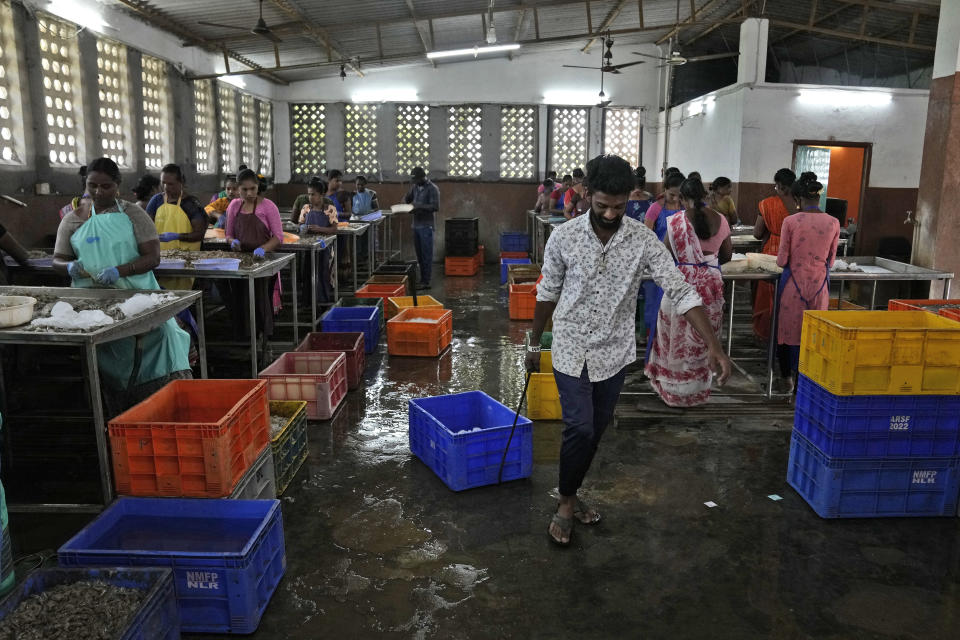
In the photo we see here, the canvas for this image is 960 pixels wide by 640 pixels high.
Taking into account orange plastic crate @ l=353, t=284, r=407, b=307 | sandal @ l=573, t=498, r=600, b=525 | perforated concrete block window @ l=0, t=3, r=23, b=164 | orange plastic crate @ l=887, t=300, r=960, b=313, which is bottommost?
sandal @ l=573, t=498, r=600, b=525

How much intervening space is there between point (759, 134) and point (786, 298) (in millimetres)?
7151

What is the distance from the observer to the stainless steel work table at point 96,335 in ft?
10.0

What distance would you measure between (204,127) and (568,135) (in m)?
7.19

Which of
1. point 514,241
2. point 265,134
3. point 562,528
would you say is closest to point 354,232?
point 514,241

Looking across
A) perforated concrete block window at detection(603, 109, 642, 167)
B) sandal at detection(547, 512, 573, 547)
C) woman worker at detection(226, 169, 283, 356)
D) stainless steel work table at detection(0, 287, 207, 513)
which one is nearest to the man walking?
sandal at detection(547, 512, 573, 547)

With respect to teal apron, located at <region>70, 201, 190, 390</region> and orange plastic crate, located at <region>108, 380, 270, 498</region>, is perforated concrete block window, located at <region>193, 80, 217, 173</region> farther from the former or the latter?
orange plastic crate, located at <region>108, 380, 270, 498</region>

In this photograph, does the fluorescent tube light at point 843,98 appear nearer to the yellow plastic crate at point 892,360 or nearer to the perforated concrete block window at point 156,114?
the yellow plastic crate at point 892,360

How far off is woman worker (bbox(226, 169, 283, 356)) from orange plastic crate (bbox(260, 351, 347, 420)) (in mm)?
809

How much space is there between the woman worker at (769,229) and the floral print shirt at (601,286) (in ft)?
12.5

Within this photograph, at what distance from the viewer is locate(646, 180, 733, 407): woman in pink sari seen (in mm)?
4641

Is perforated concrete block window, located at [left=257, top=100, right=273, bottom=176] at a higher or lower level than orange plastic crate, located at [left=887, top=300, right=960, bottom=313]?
higher

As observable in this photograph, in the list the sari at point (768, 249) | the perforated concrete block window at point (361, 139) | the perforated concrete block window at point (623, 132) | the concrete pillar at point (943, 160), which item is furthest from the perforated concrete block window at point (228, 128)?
the concrete pillar at point (943, 160)

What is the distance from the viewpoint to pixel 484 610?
2738 millimetres

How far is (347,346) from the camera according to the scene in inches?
232
